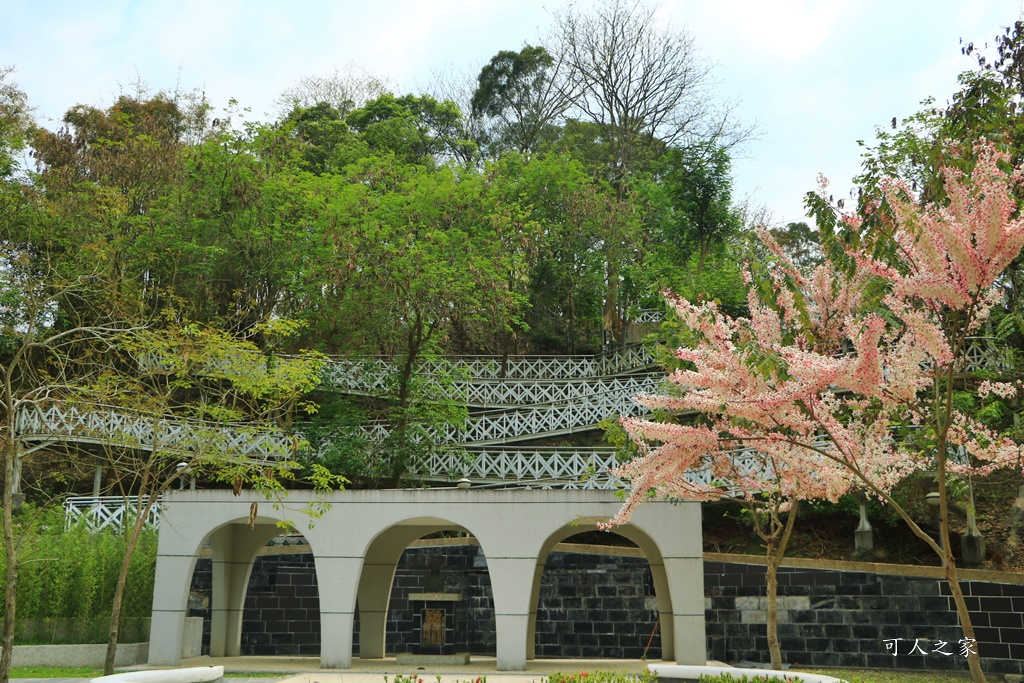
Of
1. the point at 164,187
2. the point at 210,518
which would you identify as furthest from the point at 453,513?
the point at 164,187

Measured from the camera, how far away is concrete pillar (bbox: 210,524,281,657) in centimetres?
1633

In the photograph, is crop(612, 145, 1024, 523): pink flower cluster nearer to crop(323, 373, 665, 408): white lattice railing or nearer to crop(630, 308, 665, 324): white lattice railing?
crop(323, 373, 665, 408): white lattice railing

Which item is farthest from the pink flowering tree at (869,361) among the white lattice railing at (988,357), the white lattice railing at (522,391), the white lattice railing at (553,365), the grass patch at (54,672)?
the white lattice railing at (553,365)

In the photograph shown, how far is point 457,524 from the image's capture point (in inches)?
563

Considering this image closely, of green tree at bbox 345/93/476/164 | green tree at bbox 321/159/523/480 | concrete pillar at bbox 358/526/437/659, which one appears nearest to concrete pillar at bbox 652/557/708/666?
concrete pillar at bbox 358/526/437/659

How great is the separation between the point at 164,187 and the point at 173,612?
13.6 metres

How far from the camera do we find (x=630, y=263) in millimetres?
28688

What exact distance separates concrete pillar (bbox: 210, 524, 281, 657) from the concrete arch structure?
1.79 meters

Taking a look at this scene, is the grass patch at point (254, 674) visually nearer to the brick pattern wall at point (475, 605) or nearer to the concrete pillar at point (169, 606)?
the concrete pillar at point (169, 606)

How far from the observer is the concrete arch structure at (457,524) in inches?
539

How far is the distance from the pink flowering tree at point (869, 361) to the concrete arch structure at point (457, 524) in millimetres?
1406

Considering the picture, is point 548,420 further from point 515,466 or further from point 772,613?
point 772,613

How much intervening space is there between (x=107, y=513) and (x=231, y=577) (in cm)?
386

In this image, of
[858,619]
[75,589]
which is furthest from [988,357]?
[75,589]
